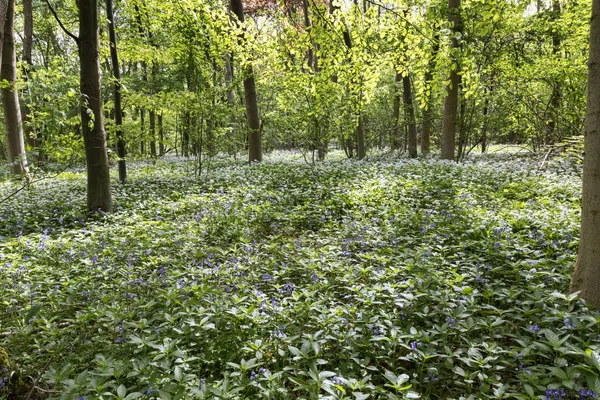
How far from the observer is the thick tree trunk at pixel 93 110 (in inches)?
261

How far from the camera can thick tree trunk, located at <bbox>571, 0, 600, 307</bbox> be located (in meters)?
2.81

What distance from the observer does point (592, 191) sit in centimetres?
289

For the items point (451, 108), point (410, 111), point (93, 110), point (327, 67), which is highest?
point (410, 111)

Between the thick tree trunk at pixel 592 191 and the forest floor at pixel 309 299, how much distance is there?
24cm

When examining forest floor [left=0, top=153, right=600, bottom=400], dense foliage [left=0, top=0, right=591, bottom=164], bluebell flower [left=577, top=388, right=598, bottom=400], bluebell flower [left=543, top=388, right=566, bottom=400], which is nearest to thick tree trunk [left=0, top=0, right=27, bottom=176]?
dense foliage [left=0, top=0, right=591, bottom=164]

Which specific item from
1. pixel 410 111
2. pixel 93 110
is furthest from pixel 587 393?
pixel 410 111

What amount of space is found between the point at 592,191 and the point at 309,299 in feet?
8.13

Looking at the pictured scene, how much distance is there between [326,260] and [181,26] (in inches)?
328

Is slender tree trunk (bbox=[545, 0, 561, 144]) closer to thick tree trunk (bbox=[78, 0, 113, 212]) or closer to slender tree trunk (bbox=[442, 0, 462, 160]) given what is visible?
slender tree trunk (bbox=[442, 0, 462, 160])

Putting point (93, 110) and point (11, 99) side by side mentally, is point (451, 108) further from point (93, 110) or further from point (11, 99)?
point (11, 99)

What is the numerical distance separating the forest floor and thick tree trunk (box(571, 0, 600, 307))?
24cm

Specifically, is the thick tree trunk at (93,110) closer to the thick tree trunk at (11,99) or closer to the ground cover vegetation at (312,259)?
the ground cover vegetation at (312,259)

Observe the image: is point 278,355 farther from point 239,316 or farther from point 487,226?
point 487,226

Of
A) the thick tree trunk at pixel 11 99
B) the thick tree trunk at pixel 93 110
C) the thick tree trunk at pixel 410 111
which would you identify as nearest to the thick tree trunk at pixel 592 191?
the thick tree trunk at pixel 93 110
